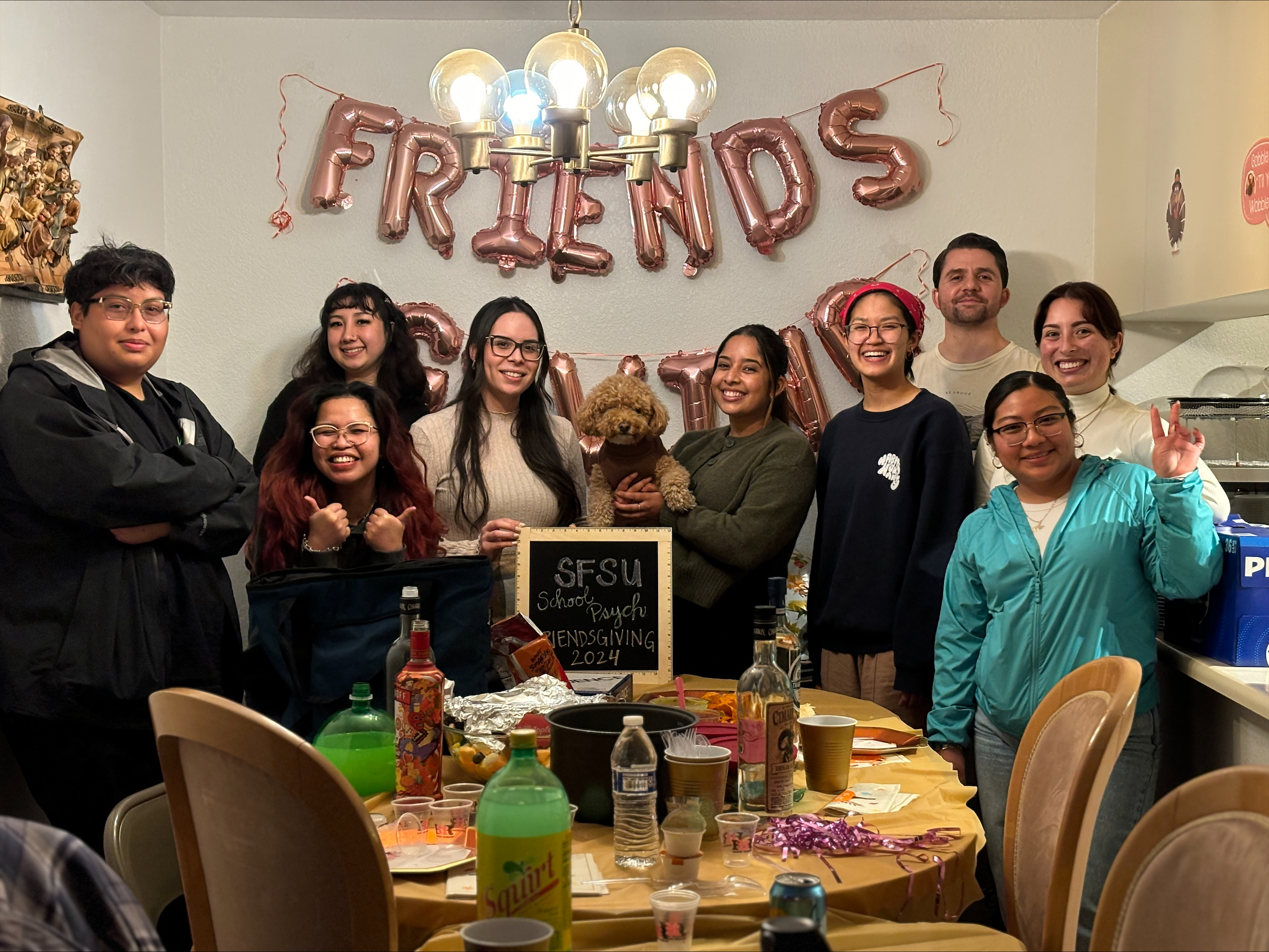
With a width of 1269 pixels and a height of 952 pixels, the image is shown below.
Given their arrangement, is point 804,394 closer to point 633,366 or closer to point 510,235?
point 633,366

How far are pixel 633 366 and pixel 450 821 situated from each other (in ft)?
8.20

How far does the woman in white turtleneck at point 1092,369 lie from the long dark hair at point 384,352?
180cm

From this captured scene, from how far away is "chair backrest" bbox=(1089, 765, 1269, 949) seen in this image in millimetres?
1237

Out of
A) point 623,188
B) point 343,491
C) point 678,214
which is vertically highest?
point 623,188

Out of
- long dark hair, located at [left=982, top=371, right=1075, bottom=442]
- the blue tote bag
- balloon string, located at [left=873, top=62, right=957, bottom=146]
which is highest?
balloon string, located at [left=873, top=62, right=957, bottom=146]

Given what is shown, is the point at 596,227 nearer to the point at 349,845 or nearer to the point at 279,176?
the point at 279,176

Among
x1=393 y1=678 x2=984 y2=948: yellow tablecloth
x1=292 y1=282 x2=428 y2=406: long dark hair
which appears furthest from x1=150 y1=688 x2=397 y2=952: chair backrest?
x1=292 y1=282 x2=428 y2=406: long dark hair

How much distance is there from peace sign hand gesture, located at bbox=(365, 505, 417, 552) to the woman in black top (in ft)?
3.26

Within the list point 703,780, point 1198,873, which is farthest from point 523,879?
point 1198,873

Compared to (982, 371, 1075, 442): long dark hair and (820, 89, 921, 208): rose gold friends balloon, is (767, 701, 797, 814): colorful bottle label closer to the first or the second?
(982, 371, 1075, 442): long dark hair

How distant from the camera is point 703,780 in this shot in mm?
1569

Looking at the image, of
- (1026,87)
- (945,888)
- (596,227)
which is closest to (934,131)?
(1026,87)

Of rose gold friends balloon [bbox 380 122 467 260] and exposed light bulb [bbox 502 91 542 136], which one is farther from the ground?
rose gold friends balloon [bbox 380 122 467 260]

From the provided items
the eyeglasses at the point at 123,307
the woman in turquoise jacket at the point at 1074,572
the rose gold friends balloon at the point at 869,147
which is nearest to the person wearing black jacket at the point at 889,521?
the woman in turquoise jacket at the point at 1074,572
